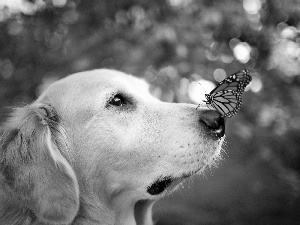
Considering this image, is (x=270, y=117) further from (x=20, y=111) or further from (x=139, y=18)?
(x=20, y=111)

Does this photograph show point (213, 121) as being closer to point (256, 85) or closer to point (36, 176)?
point (36, 176)

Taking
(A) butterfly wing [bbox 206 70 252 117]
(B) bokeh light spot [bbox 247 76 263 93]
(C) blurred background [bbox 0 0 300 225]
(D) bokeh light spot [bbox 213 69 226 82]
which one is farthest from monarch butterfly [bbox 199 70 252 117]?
(B) bokeh light spot [bbox 247 76 263 93]

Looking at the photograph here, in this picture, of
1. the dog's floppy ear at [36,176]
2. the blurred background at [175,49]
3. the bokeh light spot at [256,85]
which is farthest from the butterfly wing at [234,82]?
the bokeh light spot at [256,85]

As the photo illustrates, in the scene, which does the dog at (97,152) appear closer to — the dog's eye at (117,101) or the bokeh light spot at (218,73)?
the dog's eye at (117,101)

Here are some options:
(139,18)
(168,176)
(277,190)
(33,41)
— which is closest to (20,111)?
(168,176)

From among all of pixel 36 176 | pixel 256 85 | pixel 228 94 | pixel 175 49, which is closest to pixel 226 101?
pixel 228 94
